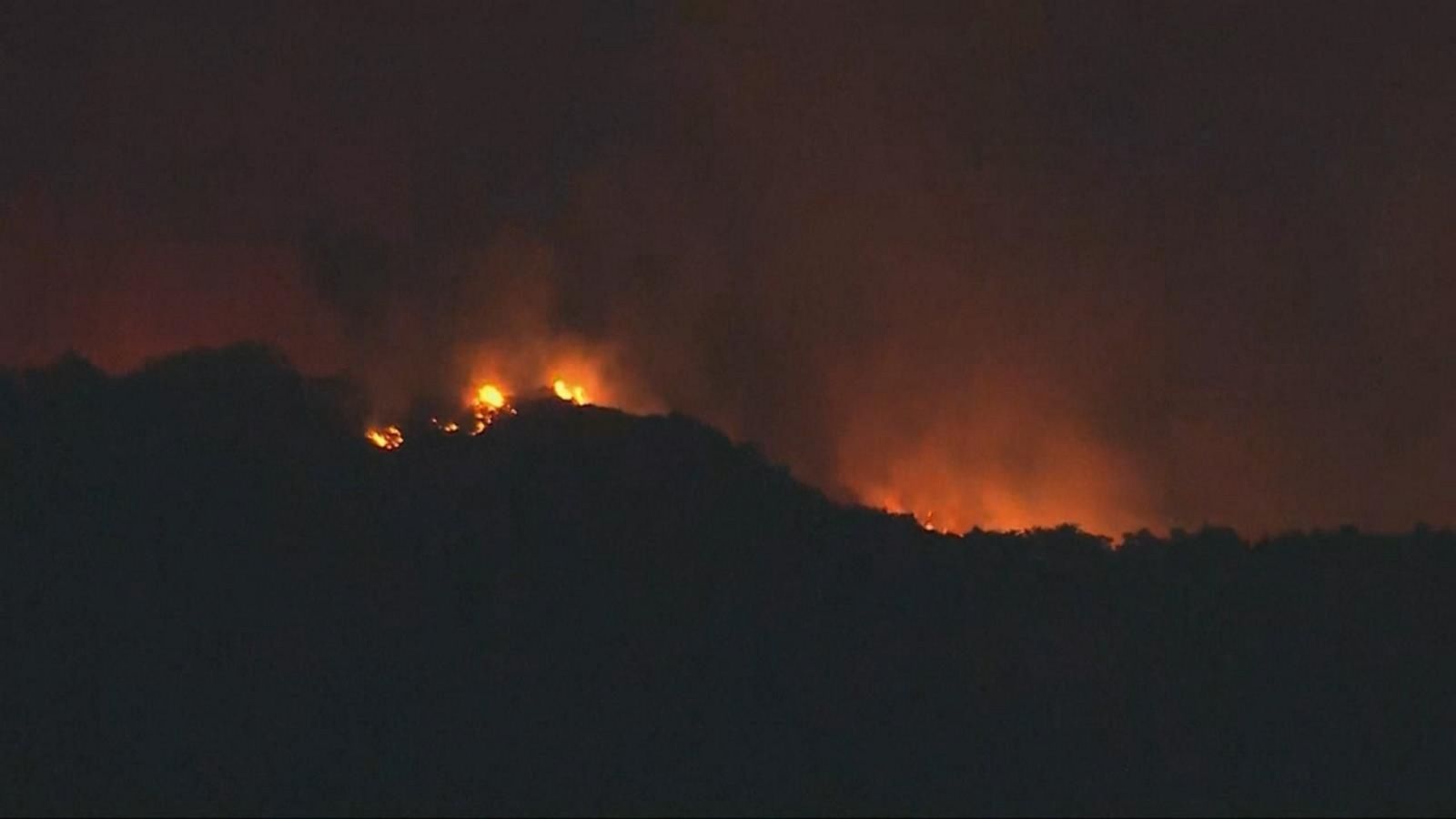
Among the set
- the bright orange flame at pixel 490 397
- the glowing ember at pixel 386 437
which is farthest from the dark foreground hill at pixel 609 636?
the bright orange flame at pixel 490 397

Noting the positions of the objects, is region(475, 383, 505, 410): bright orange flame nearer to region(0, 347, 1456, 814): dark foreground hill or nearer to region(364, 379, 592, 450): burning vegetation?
region(364, 379, 592, 450): burning vegetation

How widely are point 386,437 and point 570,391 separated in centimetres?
179

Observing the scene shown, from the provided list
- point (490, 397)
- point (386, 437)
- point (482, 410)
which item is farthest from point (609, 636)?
point (490, 397)

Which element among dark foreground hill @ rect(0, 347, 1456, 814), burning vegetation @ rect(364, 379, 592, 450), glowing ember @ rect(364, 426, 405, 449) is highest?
burning vegetation @ rect(364, 379, 592, 450)

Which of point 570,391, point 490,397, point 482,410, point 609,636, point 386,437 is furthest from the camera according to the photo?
point 570,391

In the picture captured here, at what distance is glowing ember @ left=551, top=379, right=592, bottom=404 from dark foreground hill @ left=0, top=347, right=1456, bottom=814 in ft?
2.71

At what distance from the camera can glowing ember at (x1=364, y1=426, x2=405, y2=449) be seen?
1928 centimetres

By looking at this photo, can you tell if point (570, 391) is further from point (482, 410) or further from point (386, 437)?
point (386, 437)

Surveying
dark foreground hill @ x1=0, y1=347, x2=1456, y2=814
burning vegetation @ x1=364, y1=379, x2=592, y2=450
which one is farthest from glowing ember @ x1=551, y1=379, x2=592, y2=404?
dark foreground hill @ x1=0, y1=347, x2=1456, y2=814

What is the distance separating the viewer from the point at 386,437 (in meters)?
19.4

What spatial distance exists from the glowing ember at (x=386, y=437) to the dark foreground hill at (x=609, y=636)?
13cm

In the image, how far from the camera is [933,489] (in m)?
21.2

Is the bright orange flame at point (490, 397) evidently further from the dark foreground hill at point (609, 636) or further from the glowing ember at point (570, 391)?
the dark foreground hill at point (609, 636)

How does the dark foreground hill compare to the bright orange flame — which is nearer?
the dark foreground hill
